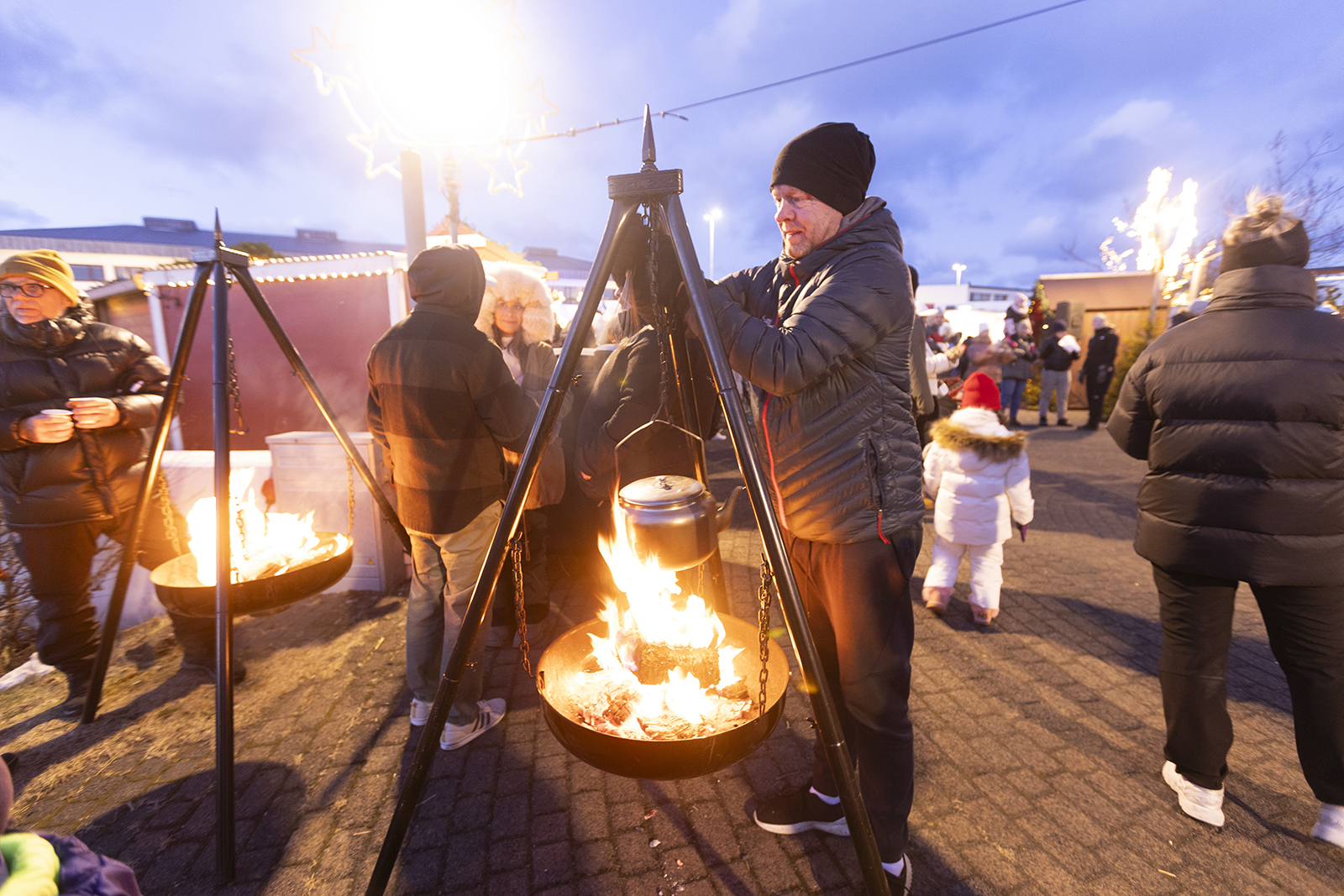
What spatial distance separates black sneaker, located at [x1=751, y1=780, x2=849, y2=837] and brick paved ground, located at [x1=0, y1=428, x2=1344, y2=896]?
58 millimetres

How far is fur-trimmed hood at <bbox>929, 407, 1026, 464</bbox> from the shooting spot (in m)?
4.06

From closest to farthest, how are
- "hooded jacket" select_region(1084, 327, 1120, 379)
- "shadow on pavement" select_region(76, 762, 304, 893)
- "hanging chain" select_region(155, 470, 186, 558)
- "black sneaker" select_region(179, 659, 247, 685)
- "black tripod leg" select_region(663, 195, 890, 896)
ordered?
"black tripod leg" select_region(663, 195, 890, 896) < "shadow on pavement" select_region(76, 762, 304, 893) < "hanging chain" select_region(155, 470, 186, 558) < "black sneaker" select_region(179, 659, 247, 685) < "hooded jacket" select_region(1084, 327, 1120, 379)

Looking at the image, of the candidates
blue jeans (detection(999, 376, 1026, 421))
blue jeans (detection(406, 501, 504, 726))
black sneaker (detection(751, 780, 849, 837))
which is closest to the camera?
black sneaker (detection(751, 780, 849, 837))

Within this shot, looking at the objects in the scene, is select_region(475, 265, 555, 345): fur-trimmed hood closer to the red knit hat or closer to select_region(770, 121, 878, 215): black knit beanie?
select_region(770, 121, 878, 215): black knit beanie

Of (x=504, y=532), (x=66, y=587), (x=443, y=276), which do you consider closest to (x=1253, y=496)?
(x=504, y=532)

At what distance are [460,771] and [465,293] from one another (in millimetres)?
2454

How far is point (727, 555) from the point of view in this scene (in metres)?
5.72

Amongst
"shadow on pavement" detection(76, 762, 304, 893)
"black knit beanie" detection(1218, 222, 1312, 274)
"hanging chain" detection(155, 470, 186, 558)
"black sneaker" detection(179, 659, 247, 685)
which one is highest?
"black knit beanie" detection(1218, 222, 1312, 274)

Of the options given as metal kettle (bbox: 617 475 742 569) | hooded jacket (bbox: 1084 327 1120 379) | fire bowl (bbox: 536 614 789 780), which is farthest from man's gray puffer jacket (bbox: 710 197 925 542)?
hooded jacket (bbox: 1084 327 1120 379)

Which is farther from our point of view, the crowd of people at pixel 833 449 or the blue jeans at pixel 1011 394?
the blue jeans at pixel 1011 394

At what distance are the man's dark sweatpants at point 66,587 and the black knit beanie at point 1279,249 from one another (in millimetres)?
5671

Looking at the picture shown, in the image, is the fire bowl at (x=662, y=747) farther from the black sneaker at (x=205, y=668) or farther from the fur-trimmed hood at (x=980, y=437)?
the black sneaker at (x=205, y=668)

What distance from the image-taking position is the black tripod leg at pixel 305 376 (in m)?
2.71

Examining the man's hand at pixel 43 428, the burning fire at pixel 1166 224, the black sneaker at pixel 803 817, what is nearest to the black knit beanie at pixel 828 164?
the black sneaker at pixel 803 817
